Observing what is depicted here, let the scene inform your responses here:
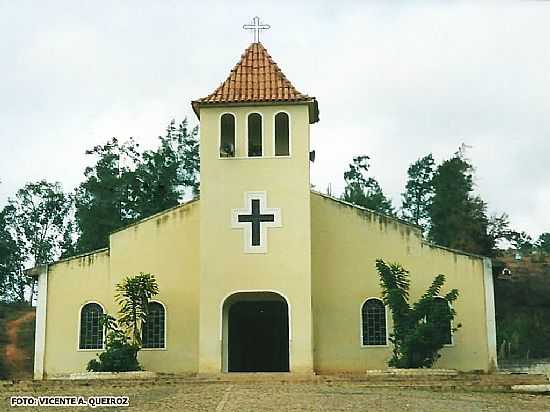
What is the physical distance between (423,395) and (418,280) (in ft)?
24.2

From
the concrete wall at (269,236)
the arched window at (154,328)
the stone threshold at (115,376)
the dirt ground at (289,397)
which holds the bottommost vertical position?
the dirt ground at (289,397)

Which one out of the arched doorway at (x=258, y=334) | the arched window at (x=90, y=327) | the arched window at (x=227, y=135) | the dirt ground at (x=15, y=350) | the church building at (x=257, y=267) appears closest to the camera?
the church building at (x=257, y=267)

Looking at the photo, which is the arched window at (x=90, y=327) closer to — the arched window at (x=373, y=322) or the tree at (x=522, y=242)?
the arched window at (x=373, y=322)

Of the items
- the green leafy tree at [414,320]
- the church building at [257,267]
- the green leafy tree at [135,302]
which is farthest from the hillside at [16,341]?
the green leafy tree at [414,320]

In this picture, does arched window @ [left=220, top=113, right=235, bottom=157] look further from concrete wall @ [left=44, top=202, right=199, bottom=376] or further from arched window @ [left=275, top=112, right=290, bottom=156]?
concrete wall @ [left=44, top=202, right=199, bottom=376]

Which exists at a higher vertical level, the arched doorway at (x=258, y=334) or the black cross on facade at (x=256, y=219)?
the black cross on facade at (x=256, y=219)

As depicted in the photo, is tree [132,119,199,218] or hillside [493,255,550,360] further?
tree [132,119,199,218]

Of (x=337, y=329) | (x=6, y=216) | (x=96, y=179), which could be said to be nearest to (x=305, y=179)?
(x=337, y=329)

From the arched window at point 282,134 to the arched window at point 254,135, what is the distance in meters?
0.48

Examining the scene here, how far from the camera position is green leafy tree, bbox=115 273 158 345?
25250 mm

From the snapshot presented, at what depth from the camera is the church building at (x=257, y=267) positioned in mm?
24766

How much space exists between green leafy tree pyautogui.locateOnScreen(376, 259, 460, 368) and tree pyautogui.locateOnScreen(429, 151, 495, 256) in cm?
1638

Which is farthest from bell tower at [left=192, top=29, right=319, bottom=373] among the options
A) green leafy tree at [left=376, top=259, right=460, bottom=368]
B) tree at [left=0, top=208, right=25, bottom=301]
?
tree at [left=0, top=208, right=25, bottom=301]

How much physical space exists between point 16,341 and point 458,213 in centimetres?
2025
